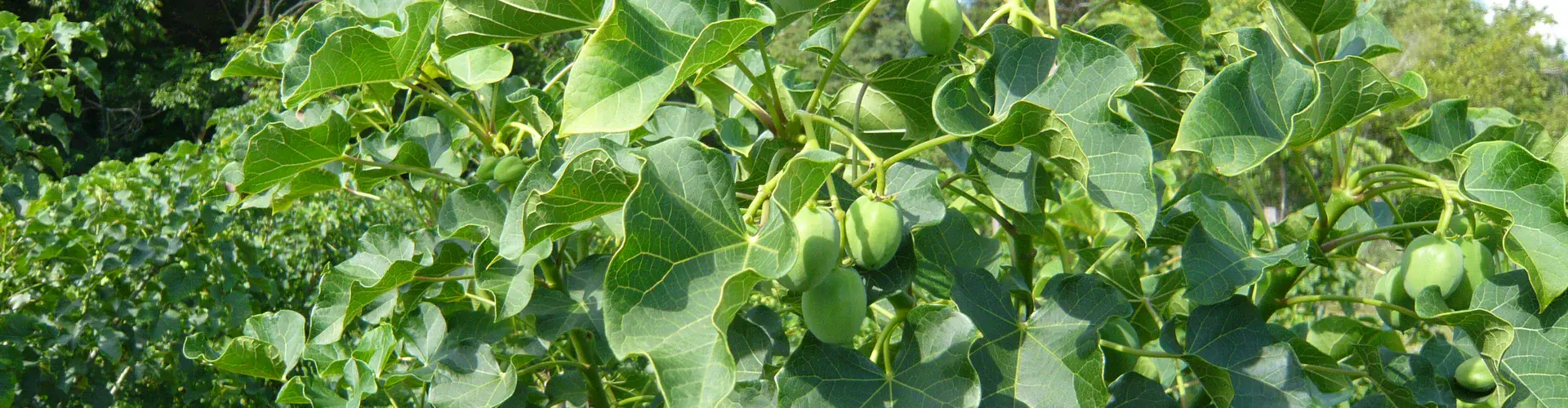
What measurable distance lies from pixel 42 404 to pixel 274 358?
120 centimetres

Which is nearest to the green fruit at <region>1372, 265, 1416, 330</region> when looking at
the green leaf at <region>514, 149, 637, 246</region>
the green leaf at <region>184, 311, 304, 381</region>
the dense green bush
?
the green leaf at <region>514, 149, 637, 246</region>

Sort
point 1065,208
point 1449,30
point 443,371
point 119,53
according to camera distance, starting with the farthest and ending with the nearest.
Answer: point 1449,30 → point 119,53 → point 1065,208 → point 443,371

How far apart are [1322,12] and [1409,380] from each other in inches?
11.8

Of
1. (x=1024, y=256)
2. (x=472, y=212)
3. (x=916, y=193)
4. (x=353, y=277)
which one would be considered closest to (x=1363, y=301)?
(x=1024, y=256)

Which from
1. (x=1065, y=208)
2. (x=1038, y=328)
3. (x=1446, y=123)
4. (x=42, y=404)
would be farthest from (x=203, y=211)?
(x=1446, y=123)

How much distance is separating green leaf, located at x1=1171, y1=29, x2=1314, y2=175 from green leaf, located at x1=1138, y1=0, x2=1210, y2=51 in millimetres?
175

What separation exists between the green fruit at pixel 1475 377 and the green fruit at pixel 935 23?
1.52ft

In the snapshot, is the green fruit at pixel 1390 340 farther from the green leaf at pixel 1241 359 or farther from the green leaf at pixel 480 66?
the green leaf at pixel 480 66

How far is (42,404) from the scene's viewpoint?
5.91 feet

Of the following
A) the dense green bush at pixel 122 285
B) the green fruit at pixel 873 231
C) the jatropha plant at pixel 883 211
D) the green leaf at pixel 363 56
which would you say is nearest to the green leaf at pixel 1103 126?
the jatropha plant at pixel 883 211

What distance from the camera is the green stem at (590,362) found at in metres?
0.95

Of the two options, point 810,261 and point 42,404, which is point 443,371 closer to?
point 810,261

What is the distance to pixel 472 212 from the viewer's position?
793 mm

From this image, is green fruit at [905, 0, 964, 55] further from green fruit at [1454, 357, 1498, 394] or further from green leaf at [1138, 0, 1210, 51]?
green fruit at [1454, 357, 1498, 394]
